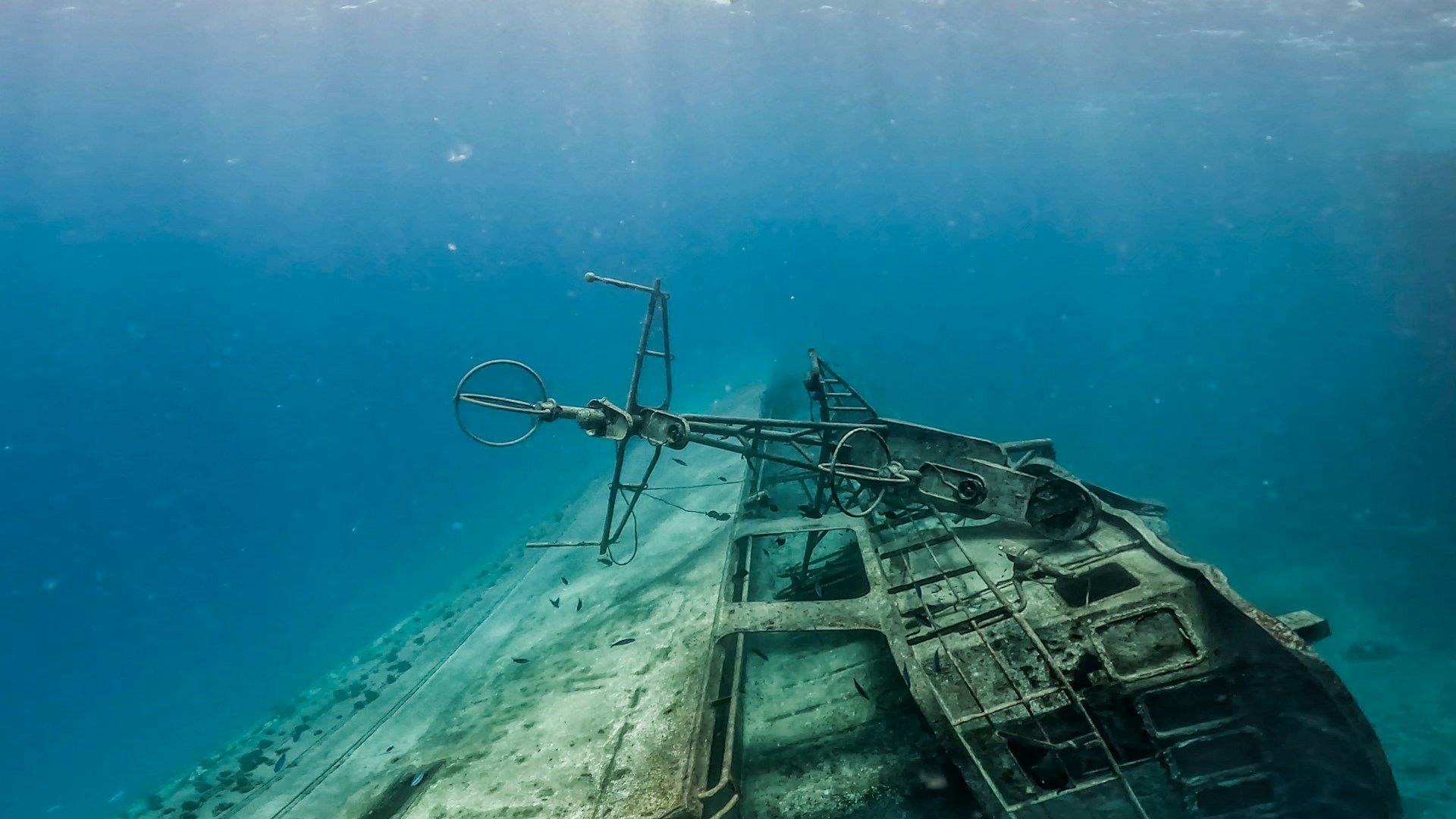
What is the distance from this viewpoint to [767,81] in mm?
64875

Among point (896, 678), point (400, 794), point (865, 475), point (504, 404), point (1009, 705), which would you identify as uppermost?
point (504, 404)

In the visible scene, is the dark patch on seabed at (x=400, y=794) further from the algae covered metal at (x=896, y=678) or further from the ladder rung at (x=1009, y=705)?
the ladder rung at (x=1009, y=705)

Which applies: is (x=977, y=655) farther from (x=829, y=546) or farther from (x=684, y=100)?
(x=684, y=100)

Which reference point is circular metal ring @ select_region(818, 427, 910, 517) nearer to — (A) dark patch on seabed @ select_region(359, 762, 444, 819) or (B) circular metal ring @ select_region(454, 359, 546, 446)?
(B) circular metal ring @ select_region(454, 359, 546, 446)

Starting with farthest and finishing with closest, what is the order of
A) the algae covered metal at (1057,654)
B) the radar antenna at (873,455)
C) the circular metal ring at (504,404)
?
1. the radar antenna at (873,455)
2. the circular metal ring at (504,404)
3. the algae covered metal at (1057,654)

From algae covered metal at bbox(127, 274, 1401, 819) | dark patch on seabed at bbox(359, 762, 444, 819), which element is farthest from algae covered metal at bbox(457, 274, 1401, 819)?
dark patch on seabed at bbox(359, 762, 444, 819)

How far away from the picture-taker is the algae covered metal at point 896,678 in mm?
4773

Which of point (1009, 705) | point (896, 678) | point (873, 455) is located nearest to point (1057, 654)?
point (1009, 705)

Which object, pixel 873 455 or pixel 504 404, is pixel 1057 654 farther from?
pixel 504 404

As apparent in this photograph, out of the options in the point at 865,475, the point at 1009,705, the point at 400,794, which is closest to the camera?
the point at 1009,705

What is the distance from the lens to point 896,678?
6.27 metres

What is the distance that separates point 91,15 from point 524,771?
5271cm

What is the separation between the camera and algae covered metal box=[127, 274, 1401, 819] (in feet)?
15.7

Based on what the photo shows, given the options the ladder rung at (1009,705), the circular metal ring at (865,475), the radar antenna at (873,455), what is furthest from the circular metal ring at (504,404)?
the ladder rung at (1009,705)
